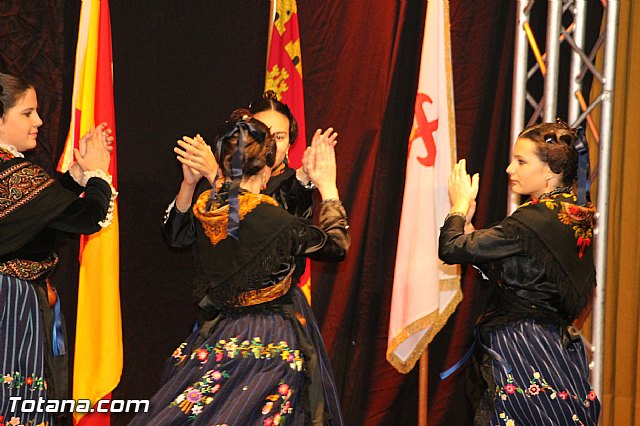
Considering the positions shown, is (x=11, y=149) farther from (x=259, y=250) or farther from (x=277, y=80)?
(x=277, y=80)

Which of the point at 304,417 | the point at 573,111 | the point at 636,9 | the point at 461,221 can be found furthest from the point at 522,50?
the point at 304,417

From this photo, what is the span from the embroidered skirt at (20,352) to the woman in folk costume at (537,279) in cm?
153

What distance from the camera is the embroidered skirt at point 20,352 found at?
2.67m

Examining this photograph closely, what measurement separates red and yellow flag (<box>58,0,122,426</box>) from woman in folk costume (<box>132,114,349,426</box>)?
42.6 inches

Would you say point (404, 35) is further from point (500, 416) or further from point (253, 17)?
Answer: point (500, 416)

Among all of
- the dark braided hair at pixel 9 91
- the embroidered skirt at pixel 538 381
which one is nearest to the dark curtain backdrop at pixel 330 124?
the dark braided hair at pixel 9 91

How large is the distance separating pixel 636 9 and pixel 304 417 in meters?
2.83

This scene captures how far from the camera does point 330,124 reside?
14.0 ft

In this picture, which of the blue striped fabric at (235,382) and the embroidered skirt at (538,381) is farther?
the embroidered skirt at (538,381)

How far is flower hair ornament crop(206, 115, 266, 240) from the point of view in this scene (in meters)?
2.54

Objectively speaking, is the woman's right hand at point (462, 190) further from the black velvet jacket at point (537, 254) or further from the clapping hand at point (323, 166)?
the clapping hand at point (323, 166)

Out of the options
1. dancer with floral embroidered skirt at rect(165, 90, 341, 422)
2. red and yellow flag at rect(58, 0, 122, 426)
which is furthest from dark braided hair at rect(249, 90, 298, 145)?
red and yellow flag at rect(58, 0, 122, 426)

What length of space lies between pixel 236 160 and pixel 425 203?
1.65 m

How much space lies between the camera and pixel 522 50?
12.7ft
